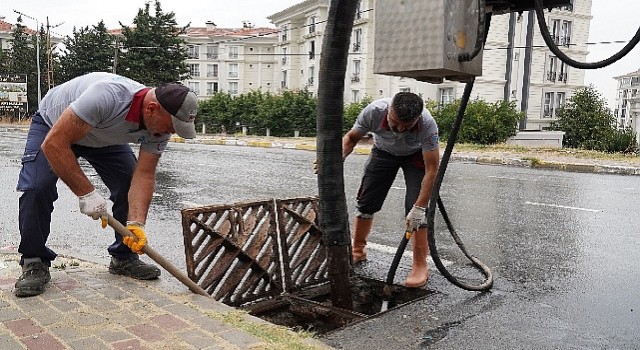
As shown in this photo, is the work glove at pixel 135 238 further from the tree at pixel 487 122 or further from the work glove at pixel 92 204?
the tree at pixel 487 122

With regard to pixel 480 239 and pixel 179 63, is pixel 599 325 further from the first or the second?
pixel 179 63

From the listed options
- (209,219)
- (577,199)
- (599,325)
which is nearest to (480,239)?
(599,325)

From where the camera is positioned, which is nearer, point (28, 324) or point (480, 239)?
point (28, 324)

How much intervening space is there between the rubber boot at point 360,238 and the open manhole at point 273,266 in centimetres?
49

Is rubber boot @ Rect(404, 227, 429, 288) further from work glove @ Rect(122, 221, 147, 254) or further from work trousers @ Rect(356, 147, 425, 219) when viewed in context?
work glove @ Rect(122, 221, 147, 254)

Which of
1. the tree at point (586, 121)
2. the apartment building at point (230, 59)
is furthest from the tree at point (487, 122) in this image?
the apartment building at point (230, 59)

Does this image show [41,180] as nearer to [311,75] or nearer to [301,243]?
[301,243]

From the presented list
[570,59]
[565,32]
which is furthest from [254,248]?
[565,32]

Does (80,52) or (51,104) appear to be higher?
(80,52)

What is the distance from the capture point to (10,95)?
140 ft

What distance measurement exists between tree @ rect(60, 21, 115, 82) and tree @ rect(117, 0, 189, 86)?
2761 millimetres

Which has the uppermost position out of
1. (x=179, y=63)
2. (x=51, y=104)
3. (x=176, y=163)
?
(x=179, y=63)

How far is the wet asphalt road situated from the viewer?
3.36m

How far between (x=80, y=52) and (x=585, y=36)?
119ft
